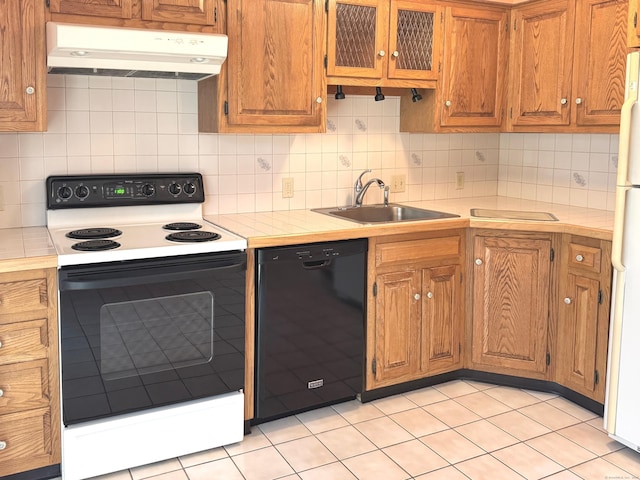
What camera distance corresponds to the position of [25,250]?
8.07ft

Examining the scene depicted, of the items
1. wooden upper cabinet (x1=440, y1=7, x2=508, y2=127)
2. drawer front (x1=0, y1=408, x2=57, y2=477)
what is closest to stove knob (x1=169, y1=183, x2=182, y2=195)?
drawer front (x1=0, y1=408, x2=57, y2=477)

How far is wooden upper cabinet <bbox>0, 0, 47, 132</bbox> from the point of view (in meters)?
2.49

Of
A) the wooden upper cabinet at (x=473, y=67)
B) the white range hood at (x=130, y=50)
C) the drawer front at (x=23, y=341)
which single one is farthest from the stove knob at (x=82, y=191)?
the wooden upper cabinet at (x=473, y=67)

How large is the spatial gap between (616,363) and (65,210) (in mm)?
2510

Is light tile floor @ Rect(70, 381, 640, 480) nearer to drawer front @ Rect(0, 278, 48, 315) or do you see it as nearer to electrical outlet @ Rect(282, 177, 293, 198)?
drawer front @ Rect(0, 278, 48, 315)

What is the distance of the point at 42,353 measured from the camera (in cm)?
245

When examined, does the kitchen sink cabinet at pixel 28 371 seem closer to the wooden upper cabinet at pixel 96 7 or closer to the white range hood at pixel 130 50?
the white range hood at pixel 130 50

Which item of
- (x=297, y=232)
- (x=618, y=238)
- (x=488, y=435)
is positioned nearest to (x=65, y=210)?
(x=297, y=232)

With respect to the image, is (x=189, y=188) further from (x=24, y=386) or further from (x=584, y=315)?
(x=584, y=315)

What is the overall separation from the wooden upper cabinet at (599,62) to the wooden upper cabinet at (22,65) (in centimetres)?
257

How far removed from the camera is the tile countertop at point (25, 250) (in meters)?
2.33

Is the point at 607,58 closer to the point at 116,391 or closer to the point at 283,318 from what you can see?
the point at 283,318

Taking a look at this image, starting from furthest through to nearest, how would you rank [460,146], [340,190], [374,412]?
[460,146], [340,190], [374,412]

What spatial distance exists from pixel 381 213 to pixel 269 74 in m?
1.11
